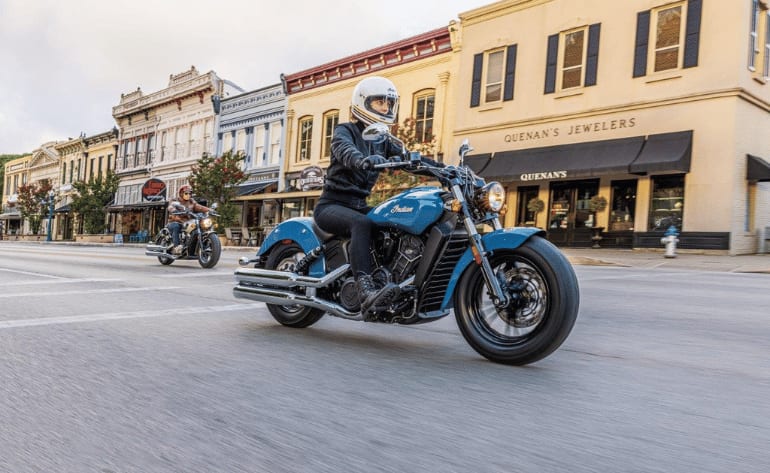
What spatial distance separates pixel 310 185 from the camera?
29.4 metres

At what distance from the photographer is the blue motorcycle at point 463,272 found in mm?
3150

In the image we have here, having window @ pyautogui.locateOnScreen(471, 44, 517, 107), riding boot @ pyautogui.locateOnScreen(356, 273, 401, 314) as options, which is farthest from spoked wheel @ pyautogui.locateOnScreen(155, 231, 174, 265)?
window @ pyautogui.locateOnScreen(471, 44, 517, 107)

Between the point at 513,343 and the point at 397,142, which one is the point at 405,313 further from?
the point at 397,142


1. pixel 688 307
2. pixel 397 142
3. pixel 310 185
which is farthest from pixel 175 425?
pixel 310 185

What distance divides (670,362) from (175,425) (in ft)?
9.53

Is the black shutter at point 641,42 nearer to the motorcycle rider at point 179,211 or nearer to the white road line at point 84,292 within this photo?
the motorcycle rider at point 179,211

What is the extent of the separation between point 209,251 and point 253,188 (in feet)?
75.0

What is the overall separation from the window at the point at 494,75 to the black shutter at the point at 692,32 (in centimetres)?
648

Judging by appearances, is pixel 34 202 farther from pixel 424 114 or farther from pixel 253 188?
pixel 424 114

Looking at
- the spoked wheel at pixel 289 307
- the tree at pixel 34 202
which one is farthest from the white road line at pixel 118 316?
the tree at pixel 34 202

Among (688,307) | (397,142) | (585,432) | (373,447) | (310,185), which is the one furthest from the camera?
(310,185)

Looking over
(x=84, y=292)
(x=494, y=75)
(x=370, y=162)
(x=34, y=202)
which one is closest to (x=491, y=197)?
(x=370, y=162)

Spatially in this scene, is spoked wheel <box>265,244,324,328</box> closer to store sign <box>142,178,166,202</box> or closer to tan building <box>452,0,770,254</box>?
tan building <box>452,0,770,254</box>

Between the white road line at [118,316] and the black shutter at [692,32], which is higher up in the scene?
the black shutter at [692,32]
